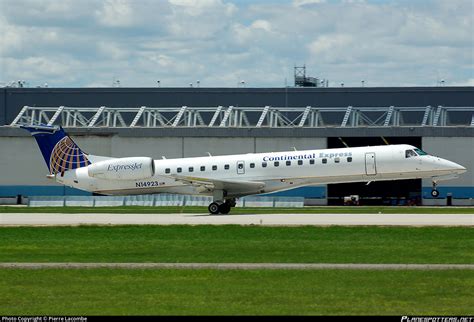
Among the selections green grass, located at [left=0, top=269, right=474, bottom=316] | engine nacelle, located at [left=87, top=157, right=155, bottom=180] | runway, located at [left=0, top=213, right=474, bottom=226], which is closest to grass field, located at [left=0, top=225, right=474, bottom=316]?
green grass, located at [left=0, top=269, right=474, bottom=316]

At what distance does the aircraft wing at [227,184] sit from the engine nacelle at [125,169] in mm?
2108

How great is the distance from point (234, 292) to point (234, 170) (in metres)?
32.8

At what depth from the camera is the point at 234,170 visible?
5238cm

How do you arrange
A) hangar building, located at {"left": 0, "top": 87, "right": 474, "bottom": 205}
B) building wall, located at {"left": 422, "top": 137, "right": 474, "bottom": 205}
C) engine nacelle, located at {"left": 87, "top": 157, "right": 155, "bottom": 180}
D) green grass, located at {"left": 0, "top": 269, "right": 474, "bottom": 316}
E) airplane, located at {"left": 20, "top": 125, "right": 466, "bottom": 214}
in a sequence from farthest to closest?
hangar building, located at {"left": 0, "top": 87, "right": 474, "bottom": 205} → building wall, located at {"left": 422, "top": 137, "right": 474, "bottom": 205} → engine nacelle, located at {"left": 87, "top": 157, "right": 155, "bottom": 180} → airplane, located at {"left": 20, "top": 125, "right": 466, "bottom": 214} → green grass, located at {"left": 0, "top": 269, "right": 474, "bottom": 316}

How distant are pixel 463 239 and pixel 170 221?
15.3m

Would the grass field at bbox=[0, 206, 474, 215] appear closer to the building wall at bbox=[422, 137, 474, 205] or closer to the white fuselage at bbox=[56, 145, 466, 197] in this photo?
the white fuselage at bbox=[56, 145, 466, 197]

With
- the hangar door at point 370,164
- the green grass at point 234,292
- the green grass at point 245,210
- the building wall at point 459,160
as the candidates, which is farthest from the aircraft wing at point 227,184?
the green grass at point 234,292

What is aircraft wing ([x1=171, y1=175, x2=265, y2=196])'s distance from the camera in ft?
166

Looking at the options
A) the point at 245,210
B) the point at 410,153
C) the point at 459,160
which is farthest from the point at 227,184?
the point at 459,160

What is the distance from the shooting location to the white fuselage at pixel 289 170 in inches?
1977

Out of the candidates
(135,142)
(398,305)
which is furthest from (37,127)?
(398,305)

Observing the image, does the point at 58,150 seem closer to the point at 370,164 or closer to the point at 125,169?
the point at 125,169

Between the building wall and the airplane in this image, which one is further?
the building wall

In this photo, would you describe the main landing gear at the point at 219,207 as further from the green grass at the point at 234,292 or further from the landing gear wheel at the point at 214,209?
the green grass at the point at 234,292
